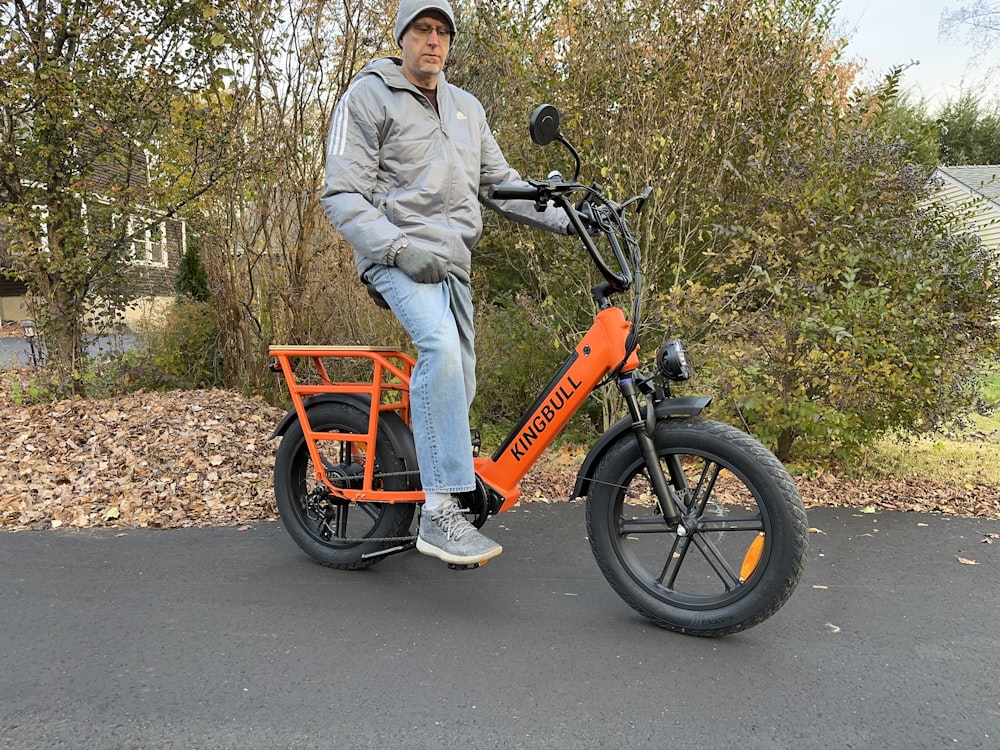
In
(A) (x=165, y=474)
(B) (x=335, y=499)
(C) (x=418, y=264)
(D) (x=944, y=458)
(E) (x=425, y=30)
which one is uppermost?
(E) (x=425, y=30)

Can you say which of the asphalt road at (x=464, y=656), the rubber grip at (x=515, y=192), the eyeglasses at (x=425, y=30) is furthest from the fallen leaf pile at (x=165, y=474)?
the eyeglasses at (x=425, y=30)

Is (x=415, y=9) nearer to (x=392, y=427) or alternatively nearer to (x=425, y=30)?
(x=425, y=30)

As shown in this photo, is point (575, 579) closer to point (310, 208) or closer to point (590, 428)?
point (590, 428)

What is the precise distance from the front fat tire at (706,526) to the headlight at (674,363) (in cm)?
16

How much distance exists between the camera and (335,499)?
362cm

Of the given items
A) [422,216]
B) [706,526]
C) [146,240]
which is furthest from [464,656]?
[146,240]

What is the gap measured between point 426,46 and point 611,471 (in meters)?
1.77

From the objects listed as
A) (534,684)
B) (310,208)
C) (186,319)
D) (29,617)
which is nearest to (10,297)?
(186,319)

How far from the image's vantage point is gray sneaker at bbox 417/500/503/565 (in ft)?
9.96

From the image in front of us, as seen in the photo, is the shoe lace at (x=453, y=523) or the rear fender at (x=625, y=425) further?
the shoe lace at (x=453, y=523)

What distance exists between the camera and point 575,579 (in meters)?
3.43

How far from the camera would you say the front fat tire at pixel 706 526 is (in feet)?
8.71

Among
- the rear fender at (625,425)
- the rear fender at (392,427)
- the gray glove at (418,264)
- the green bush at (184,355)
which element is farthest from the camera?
the green bush at (184,355)

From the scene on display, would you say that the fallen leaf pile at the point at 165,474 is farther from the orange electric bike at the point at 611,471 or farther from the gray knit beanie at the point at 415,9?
the gray knit beanie at the point at 415,9
